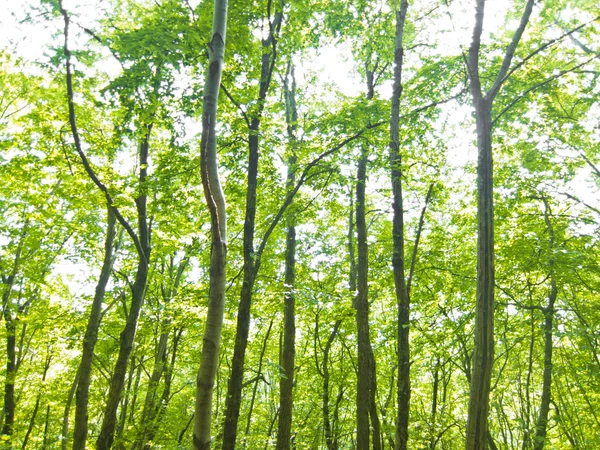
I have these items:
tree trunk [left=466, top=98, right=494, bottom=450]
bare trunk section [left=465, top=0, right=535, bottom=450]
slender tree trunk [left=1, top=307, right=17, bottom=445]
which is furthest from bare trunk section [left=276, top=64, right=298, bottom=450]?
slender tree trunk [left=1, top=307, right=17, bottom=445]

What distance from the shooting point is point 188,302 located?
8.70m

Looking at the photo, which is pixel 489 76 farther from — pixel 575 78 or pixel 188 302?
pixel 188 302

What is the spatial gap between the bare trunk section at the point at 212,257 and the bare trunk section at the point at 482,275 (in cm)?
272

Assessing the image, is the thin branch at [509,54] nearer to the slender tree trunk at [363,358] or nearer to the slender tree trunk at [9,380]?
the slender tree trunk at [363,358]

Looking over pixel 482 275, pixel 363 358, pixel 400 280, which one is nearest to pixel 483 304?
pixel 482 275

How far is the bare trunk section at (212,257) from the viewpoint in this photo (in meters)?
3.25

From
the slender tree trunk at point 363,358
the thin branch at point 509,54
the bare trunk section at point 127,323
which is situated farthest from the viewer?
the slender tree trunk at point 363,358

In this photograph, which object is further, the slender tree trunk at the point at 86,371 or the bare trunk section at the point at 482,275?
the slender tree trunk at the point at 86,371

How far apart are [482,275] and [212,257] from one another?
3.00 metres

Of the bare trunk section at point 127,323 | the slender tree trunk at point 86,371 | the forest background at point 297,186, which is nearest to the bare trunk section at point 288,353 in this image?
the forest background at point 297,186

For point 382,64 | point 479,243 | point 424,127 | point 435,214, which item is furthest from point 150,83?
point 435,214

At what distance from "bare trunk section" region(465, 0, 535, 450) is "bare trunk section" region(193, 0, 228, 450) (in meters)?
2.72

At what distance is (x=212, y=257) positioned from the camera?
353 cm

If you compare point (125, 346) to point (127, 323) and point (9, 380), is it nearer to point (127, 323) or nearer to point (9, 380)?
point (127, 323)
